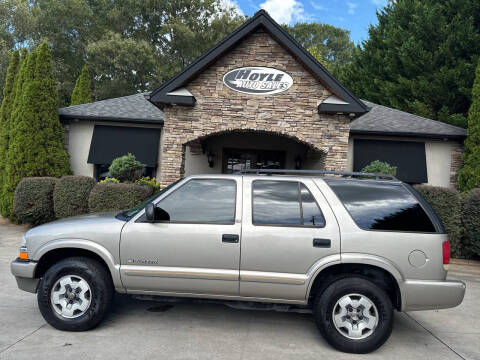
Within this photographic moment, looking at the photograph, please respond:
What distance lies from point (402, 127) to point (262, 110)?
5493 mm

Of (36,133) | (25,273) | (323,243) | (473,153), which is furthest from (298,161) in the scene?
(25,273)

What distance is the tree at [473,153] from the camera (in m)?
10.3

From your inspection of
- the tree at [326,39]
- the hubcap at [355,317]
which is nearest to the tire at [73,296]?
the hubcap at [355,317]

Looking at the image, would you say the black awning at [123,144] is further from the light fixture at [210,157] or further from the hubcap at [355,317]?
the hubcap at [355,317]

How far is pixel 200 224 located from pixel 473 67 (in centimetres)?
1769

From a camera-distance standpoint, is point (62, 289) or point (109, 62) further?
point (109, 62)

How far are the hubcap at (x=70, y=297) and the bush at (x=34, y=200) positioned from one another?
265 inches

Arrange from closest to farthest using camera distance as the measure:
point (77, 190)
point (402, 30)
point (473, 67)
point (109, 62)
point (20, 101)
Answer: point (77, 190)
point (20, 101)
point (473, 67)
point (402, 30)
point (109, 62)

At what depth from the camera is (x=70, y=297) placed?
366 cm

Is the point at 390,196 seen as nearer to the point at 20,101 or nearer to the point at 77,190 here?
the point at 77,190

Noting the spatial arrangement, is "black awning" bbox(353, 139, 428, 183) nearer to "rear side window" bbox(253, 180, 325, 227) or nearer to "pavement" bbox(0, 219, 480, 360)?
"pavement" bbox(0, 219, 480, 360)

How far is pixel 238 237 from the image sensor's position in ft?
11.6

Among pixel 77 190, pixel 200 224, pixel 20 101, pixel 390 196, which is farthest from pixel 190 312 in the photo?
pixel 20 101

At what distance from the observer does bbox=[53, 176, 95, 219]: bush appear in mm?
8977
